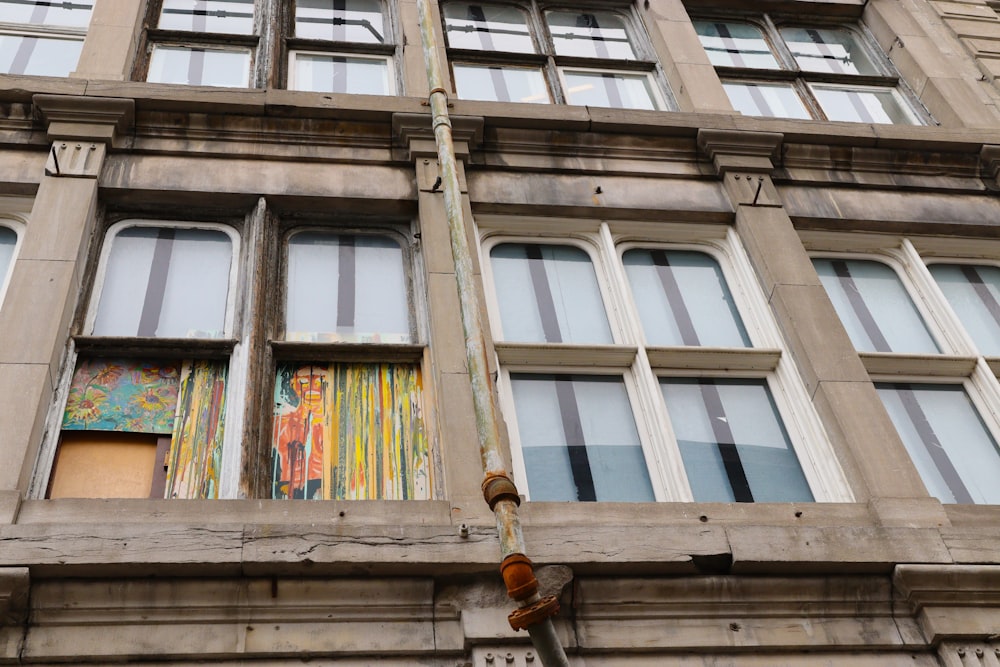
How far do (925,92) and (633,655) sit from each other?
809 centimetres

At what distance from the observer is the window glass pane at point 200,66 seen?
998 cm

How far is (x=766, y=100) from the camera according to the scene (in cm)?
1120

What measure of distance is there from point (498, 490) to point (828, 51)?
31.0 ft

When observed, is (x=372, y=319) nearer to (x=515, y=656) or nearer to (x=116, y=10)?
(x=515, y=656)

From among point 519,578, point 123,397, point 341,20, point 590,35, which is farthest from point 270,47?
point 519,578

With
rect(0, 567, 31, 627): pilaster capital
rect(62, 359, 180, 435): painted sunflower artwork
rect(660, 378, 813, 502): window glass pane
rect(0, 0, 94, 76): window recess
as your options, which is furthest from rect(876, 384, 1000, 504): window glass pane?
rect(0, 0, 94, 76): window recess

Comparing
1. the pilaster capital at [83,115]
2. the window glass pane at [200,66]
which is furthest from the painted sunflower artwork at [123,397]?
the window glass pane at [200,66]

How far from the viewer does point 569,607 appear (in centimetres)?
570

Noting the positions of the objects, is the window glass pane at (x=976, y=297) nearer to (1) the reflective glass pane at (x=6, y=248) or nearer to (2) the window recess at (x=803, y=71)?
(2) the window recess at (x=803, y=71)

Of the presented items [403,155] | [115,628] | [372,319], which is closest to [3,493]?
[115,628]

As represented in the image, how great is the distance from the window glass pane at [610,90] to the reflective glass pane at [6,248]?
5436 mm

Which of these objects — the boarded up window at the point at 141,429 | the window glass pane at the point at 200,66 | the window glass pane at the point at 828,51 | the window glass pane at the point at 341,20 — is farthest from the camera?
the window glass pane at the point at 828,51

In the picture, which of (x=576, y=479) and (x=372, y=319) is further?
(x=372, y=319)

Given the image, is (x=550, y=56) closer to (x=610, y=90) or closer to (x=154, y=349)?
(x=610, y=90)
